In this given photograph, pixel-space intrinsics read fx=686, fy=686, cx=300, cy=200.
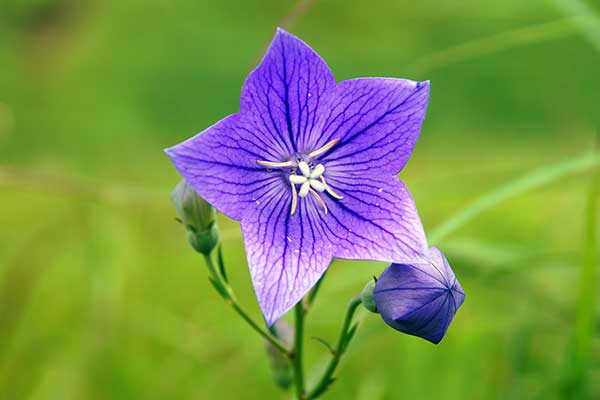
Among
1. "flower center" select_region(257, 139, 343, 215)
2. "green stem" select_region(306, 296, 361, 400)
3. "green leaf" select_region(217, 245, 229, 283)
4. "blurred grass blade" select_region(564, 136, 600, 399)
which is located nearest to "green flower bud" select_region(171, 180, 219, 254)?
"green leaf" select_region(217, 245, 229, 283)

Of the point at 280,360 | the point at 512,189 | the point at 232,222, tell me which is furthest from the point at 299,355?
the point at 232,222

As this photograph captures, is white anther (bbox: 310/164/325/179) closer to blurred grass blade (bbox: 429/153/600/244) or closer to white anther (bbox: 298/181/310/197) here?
white anther (bbox: 298/181/310/197)

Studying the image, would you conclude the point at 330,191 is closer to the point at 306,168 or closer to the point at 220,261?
the point at 306,168

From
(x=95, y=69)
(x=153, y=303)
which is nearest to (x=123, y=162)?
(x=95, y=69)

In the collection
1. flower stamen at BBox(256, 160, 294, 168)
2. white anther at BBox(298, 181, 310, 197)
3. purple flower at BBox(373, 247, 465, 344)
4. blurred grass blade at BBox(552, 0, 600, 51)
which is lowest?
purple flower at BBox(373, 247, 465, 344)

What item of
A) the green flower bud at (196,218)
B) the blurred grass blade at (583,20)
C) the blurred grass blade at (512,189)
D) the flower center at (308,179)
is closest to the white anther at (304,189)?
the flower center at (308,179)

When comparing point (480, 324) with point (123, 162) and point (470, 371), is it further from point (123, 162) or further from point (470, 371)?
point (123, 162)
